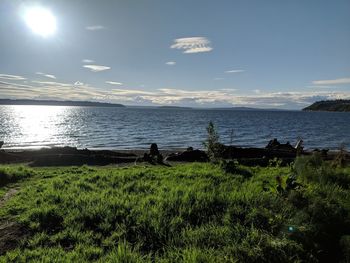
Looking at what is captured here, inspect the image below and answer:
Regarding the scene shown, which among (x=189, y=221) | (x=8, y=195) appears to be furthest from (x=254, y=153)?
(x=189, y=221)

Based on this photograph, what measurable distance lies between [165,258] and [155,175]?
8.73 meters

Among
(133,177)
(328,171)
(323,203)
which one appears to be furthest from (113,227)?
(328,171)

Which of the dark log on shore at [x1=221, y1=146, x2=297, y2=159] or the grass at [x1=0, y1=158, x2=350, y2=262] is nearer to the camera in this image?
the grass at [x1=0, y1=158, x2=350, y2=262]

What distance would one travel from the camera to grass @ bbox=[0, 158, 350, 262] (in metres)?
7.19

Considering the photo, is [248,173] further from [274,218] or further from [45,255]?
[45,255]

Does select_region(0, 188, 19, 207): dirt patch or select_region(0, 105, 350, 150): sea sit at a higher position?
select_region(0, 188, 19, 207): dirt patch

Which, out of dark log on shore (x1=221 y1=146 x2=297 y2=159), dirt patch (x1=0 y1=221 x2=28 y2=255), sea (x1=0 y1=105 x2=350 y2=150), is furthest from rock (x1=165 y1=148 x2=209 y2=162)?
dirt patch (x1=0 y1=221 x2=28 y2=255)

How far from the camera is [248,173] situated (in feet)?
50.8

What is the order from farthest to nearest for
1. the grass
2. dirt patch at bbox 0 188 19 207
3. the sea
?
the sea → dirt patch at bbox 0 188 19 207 → the grass

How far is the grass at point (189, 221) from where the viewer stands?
283 inches

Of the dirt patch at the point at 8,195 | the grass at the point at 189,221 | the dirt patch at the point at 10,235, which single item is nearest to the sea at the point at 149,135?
the grass at the point at 189,221

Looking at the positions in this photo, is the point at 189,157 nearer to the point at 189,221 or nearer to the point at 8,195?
the point at 8,195

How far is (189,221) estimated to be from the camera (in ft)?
30.0

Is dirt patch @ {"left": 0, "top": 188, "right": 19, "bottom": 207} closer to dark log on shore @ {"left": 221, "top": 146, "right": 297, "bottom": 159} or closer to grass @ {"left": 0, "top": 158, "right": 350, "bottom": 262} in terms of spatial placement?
grass @ {"left": 0, "top": 158, "right": 350, "bottom": 262}
